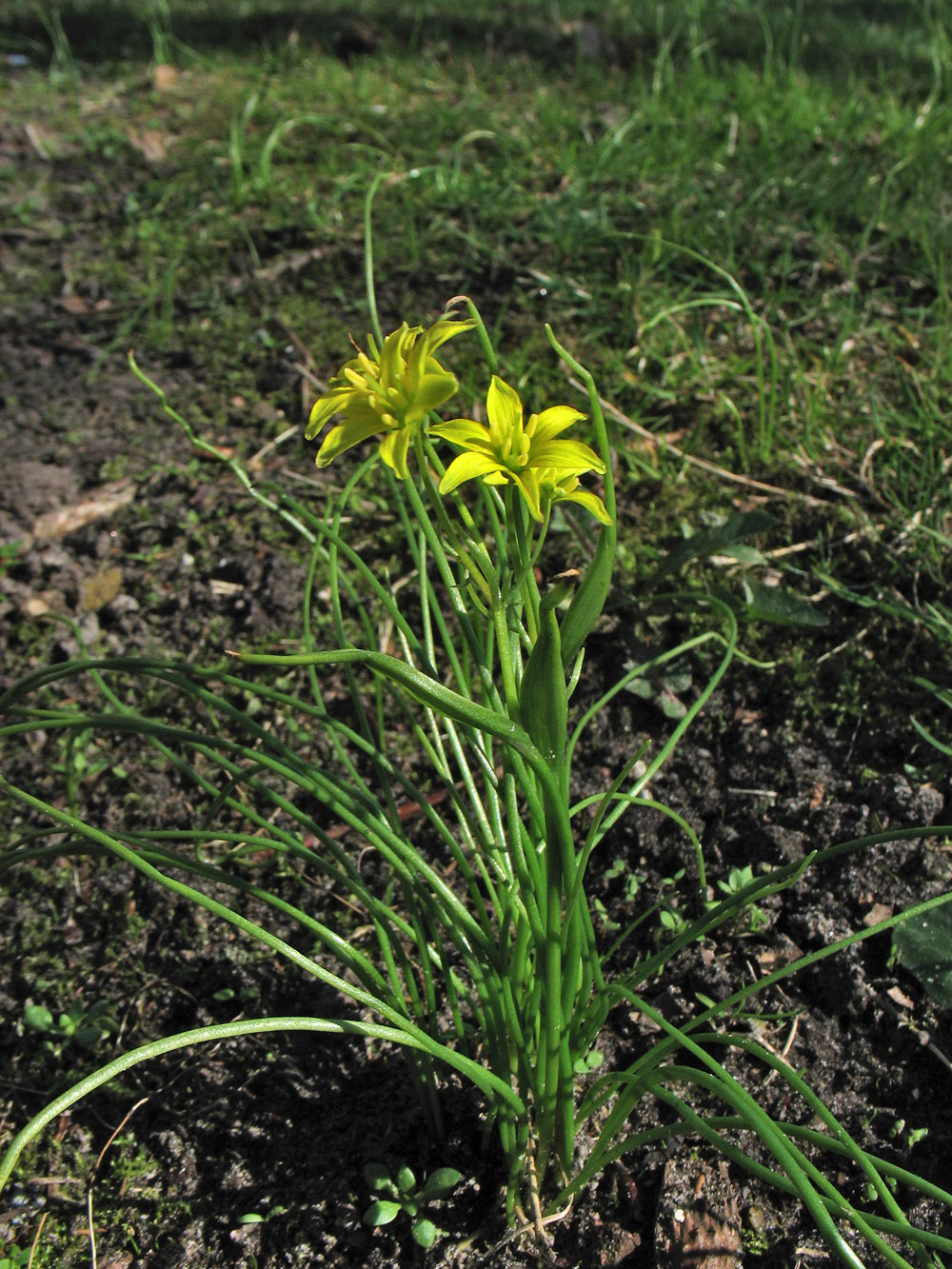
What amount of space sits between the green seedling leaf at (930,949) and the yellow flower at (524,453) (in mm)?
1014

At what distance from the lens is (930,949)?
4.92 feet

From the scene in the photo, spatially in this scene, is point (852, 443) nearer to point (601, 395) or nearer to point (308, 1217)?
point (601, 395)

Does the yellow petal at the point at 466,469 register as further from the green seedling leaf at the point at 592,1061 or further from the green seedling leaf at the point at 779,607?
the green seedling leaf at the point at 779,607

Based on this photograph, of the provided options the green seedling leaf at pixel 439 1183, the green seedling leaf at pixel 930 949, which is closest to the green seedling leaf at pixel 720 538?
the green seedling leaf at pixel 930 949

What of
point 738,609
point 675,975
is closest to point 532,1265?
point 675,975

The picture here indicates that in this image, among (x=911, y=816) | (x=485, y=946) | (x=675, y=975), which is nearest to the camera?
(x=485, y=946)

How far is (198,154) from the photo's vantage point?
3172 millimetres

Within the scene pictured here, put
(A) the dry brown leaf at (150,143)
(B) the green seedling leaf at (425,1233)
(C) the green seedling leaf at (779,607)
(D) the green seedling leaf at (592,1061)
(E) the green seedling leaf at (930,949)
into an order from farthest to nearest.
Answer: (A) the dry brown leaf at (150,143) < (C) the green seedling leaf at (779,607) < (E) the green seedling leaf at (930,949) < (D) the green seedling leaf at (592,1061) < (B) the green seedling leaf at (425,1233)

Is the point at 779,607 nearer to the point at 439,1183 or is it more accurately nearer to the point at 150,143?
the point at 439,1183

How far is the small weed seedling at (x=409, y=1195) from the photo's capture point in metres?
1.26

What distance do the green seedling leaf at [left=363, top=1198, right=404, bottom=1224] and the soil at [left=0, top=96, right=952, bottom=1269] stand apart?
49 millimetres

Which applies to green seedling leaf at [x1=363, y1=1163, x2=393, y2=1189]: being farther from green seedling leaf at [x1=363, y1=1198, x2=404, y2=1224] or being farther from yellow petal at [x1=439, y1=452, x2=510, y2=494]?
yellow petal at [x1=439, y1=452, x2=510, y2=494]

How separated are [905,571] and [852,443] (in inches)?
15.7

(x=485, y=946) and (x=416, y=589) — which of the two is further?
(x=416, y=589)
